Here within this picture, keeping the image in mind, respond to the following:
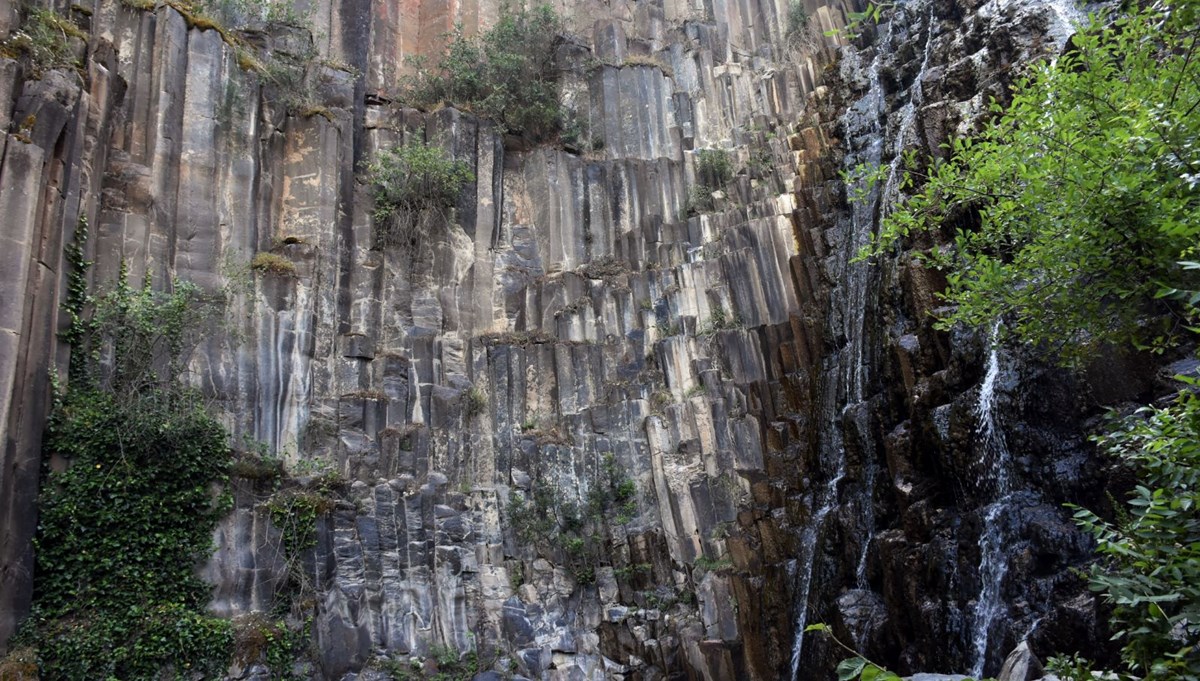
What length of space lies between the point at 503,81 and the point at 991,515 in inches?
788

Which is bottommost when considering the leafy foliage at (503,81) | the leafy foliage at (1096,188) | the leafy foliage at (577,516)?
the leafy foliage at (577,516)

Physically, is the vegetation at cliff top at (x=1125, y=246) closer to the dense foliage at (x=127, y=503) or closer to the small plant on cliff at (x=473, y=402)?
the small plant on cliff at (x=473, y=402)

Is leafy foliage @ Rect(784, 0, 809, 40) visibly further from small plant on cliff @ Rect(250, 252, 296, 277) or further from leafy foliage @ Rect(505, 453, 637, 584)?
small plant on cliff @ Rect(250, 252, 296, 277)

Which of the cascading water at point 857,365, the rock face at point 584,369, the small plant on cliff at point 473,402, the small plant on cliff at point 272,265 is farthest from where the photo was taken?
the small plant on cliff at point 473,402

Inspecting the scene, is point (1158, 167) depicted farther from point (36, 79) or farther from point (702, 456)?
point (36, 79)

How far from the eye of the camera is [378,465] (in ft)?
65.6

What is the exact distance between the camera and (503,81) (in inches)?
1094

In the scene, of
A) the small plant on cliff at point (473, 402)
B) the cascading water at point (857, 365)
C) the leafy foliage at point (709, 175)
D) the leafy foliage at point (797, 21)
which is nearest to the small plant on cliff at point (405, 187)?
the small plant on cliff at point (473, 402)

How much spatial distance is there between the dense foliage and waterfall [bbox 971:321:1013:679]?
43.8 ft

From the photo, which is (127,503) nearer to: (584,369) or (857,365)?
(584,369)

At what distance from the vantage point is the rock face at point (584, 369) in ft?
49.4

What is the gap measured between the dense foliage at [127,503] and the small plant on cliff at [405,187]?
20.9 feet

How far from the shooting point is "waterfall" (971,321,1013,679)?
13102mm

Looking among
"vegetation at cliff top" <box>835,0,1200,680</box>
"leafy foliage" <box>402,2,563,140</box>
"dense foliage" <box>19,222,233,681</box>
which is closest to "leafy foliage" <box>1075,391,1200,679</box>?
"vegetation at cliff top" <box>835,0,1200,680</box>
